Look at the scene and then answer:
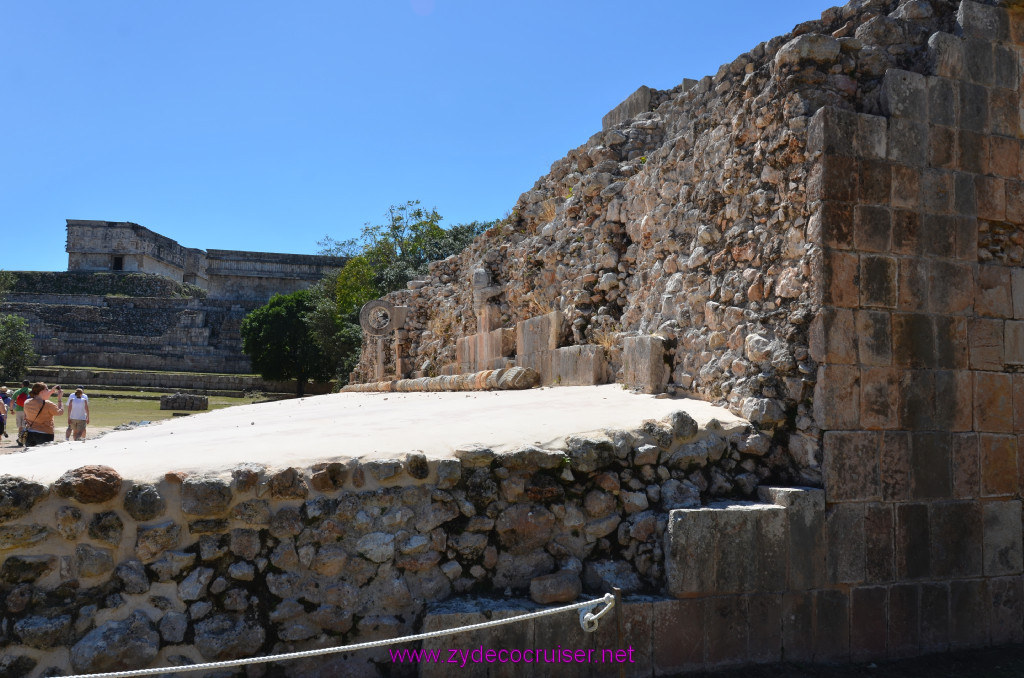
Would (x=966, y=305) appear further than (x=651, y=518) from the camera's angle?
Yes

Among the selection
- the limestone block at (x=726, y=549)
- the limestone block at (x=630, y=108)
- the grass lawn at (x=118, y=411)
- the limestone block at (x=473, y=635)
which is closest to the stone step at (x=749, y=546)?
the limestone block at (x=726, y=549)

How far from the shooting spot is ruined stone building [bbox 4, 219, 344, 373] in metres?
41.1

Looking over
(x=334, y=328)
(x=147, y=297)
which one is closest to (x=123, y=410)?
(x=334, y=328)

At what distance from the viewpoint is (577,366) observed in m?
7.29

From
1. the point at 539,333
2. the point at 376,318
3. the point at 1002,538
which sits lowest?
the point at 1002,538

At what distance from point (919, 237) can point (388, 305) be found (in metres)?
12.6

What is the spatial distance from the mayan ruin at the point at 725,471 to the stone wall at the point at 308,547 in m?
0.01

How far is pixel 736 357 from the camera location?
491 cm

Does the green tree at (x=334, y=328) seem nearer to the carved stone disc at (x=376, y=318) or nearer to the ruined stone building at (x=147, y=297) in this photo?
the ruined stone building at (x=147, y=297)

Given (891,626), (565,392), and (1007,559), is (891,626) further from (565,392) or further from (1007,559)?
(565,392)

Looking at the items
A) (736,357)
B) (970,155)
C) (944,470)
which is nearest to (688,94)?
(970,155)

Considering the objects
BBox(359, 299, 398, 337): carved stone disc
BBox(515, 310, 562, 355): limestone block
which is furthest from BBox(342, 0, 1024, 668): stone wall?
BBox(359, 299, 398, 337): carved stone disc

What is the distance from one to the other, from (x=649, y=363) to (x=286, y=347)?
3253 centimetres

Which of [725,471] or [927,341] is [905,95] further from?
[725,471]
